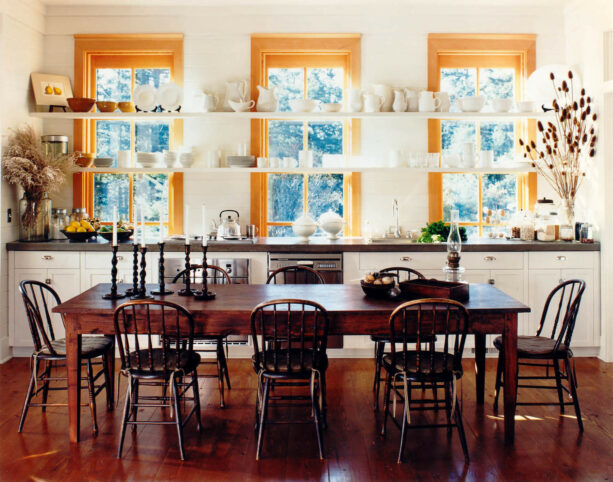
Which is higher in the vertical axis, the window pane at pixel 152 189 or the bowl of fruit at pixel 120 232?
the window pane at pixel 152 189

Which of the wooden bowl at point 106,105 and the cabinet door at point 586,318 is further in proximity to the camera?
the wooden bowl at point 106,105

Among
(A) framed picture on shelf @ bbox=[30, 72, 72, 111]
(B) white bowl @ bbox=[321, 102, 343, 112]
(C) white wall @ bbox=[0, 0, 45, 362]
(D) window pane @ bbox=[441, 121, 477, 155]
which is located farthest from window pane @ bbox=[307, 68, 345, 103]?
(C) white wall @ bbox=[0, 0, 45, 362]

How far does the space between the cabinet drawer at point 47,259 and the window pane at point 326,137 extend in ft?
8.06

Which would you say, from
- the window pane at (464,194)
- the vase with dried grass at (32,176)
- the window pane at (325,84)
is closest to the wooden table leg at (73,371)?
the vase with dried grass at (32,176)

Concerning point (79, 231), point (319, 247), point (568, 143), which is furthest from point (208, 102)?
point (568, 143)

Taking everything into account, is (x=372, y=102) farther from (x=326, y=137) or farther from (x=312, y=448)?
(x=312, y=448)

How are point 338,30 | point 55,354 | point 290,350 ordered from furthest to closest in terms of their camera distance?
1. point 338,30
2. point 55,354
3. point 290,350

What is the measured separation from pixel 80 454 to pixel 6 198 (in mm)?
2778

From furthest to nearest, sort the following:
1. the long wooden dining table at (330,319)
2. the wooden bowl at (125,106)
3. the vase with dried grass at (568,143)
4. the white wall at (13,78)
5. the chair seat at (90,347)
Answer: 1. the wooden bowl at (125,106)
2. the vase with dried grass at (568,143)
3. the white wall at (13,78)
4. the chair seat at (90,347)
5. the long wooden dining table at (330,319)

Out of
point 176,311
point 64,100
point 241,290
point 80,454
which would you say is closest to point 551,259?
point 241,290

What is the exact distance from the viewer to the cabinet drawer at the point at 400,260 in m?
5.11

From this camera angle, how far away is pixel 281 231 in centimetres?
588

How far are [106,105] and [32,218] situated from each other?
123cm

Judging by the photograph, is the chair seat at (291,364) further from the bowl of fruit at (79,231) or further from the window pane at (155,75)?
the window pane at (155,75)
